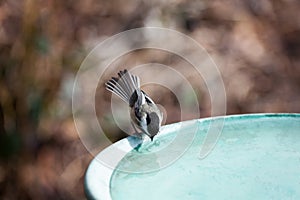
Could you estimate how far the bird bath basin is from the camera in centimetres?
111

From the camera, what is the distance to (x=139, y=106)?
1.42 metres

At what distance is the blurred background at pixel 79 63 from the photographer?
7.25 ft

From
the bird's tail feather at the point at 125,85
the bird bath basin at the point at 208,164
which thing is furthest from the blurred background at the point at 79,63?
the bird bath basin at the point at 208,164

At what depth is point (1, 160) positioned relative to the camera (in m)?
2.22

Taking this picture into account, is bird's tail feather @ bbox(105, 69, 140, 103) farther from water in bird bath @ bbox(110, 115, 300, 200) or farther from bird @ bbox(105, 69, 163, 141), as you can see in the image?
water in bird bath @ bbox(110, 115, 300, 200)

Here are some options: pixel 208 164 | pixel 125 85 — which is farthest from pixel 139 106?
pixel 208 164

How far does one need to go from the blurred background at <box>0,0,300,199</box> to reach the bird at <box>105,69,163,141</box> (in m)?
0.75

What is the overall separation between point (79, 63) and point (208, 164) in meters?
1.19

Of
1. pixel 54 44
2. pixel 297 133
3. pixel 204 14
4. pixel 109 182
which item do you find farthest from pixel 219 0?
pixel 109 182

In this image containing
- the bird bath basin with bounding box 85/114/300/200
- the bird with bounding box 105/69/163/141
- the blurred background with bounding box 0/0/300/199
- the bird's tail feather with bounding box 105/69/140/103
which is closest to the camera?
the bird bath basin with bounding box 85/114/300/200

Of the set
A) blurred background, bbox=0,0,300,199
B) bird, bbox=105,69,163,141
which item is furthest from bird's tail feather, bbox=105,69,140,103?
blurred background, bbox=0,0,300,199

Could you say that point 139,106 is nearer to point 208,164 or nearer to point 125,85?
point 125,85

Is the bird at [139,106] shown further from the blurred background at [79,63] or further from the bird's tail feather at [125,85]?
the blurred background at [79,63]

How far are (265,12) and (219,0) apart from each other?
276 millimetres
